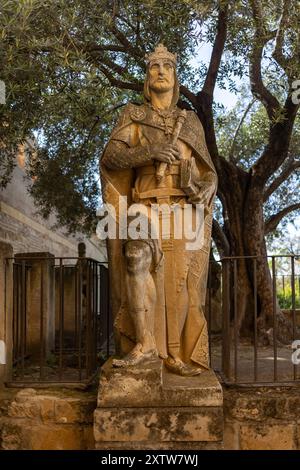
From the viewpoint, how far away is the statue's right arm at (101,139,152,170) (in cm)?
447

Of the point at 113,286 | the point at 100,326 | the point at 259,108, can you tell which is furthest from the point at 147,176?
the point at 259,108

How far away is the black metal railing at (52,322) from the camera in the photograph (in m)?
5.27

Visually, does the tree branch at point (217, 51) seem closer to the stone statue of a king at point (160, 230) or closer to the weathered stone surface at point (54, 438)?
the stone statue of a king at point (160, 230)

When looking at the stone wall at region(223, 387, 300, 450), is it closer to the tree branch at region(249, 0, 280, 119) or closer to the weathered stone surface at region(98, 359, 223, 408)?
the weathered stone surface at region(98, 359, 223, 408)

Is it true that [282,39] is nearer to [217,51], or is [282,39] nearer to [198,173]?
[217,51]

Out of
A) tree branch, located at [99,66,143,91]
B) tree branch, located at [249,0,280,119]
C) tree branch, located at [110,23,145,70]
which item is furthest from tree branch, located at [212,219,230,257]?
tree branch, located at [110,23,145,70]

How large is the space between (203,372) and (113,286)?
1029 millimetres

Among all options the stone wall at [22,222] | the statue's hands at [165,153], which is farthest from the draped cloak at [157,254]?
the stone wall at [22,222]

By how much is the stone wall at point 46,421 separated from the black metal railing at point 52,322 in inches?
11.7

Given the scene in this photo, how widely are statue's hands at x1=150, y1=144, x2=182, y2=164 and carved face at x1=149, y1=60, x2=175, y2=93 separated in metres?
0.59

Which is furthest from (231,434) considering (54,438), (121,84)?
(121,84)

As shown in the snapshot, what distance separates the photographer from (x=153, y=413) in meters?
3.83

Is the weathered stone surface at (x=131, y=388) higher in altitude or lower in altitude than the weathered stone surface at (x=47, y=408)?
higher
